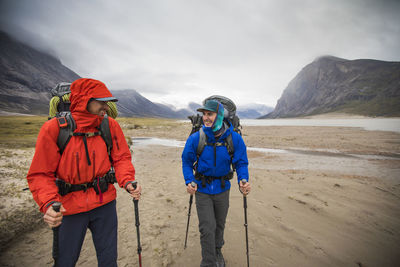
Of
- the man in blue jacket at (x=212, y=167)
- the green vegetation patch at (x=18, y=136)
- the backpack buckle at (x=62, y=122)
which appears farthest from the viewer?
the green vegetation patch at (x=18, y=136)

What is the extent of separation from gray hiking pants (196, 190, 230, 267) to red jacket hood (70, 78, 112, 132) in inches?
99.3

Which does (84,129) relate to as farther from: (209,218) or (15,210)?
(15,210)

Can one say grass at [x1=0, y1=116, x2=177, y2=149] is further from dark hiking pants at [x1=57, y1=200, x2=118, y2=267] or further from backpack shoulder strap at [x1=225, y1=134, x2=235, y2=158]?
backpack shoulder strap at [x1=225, y1=134, x2=235, y2=158]

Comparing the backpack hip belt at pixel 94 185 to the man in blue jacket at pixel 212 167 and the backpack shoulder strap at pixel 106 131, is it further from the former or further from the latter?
the man in blue jacket at pixel 212 167

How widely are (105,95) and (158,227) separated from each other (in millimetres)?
4755

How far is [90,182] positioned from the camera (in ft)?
9.11

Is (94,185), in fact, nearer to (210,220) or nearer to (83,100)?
(83,100)

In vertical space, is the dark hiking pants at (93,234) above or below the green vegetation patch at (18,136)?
below

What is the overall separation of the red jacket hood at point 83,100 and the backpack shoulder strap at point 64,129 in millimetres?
71

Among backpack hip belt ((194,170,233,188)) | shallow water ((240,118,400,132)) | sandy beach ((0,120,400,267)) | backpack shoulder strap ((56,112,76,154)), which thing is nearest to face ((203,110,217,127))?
backpack hip belt ((194,170,233,188))

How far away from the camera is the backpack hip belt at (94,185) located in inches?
102

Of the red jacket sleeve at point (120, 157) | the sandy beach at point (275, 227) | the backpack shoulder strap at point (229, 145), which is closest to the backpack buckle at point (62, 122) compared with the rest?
the red jacket sleeve at point (120, 157)

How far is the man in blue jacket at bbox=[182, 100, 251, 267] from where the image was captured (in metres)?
3.53

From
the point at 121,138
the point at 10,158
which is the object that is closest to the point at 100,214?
the point at 121,138
